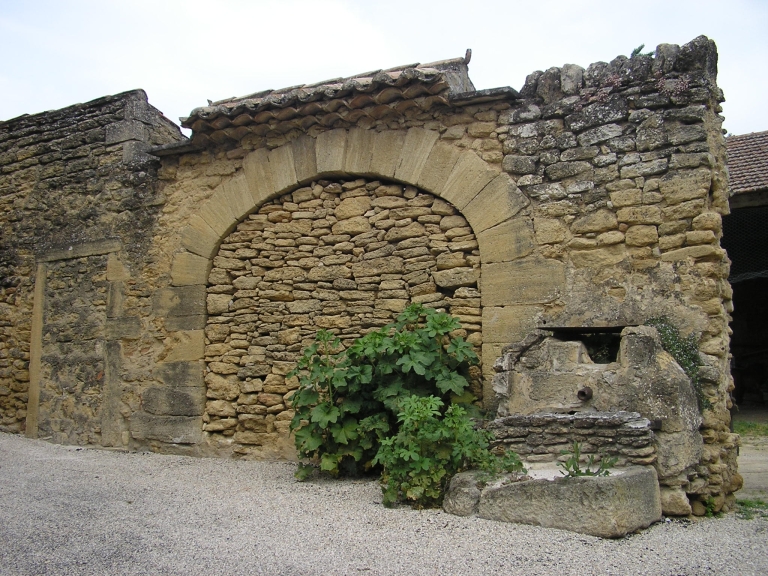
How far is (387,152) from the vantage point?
5449 mm

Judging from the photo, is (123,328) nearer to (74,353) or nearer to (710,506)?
(74,353)

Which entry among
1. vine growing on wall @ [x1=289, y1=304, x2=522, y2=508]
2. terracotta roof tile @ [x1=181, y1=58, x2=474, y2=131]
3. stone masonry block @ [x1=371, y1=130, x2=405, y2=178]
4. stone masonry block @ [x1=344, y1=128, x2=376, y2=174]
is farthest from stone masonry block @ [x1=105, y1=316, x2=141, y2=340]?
stone masonry block @ [x1=371, y1=130, x2=405, y2=178]

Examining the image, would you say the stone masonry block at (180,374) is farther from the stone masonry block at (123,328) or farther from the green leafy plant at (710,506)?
the green leafy plant at (710,506)

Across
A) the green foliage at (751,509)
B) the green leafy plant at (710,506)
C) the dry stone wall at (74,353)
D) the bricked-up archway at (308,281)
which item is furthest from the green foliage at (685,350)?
the dry stone wall at (74,353)

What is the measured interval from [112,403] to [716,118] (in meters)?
5.50

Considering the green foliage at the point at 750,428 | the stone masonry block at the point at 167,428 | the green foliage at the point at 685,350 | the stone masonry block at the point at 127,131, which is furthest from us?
the green foliage at the point at 750,428

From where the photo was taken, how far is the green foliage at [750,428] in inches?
338

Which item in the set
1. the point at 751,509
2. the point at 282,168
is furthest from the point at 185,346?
the point at 751,509

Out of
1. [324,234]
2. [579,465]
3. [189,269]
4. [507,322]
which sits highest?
[324,234]

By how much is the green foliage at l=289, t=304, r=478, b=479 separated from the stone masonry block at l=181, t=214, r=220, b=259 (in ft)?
5.21

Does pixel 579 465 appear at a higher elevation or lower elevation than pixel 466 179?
lower

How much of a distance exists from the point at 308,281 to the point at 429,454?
2.17 m

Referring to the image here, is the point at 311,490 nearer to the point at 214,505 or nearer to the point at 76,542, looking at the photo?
the point at 214,505

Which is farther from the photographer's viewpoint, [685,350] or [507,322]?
[507,322]
